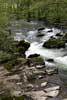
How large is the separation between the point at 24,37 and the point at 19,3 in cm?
1885

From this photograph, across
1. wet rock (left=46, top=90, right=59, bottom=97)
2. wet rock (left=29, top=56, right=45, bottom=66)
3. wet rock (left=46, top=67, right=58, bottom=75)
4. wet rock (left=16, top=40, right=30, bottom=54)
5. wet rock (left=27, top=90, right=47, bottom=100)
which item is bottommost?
wet rock (left=46, top=67, right=58, bottom=75)

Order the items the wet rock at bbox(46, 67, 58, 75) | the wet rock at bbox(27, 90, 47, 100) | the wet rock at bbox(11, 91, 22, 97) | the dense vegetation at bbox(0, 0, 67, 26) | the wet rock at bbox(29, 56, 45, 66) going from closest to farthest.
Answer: the wet rock at bbox(27, 90, 47, 100)
the wet rock at bbox(11, 91, 22, 97)
the wet rock at bbox(46, 67, 58, 75)
the wet rock at bbox(29, 56, 45, 66)
the dense vegetation at bbox(0, 0, 67, 26)

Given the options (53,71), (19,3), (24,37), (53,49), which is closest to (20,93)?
(53,71)

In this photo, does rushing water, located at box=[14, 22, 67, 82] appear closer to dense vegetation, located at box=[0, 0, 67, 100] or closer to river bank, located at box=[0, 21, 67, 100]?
river bank, located at box=[0, 21, 67, 100]

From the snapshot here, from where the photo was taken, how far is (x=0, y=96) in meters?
9.59

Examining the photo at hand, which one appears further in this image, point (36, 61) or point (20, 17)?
point (20, 17)

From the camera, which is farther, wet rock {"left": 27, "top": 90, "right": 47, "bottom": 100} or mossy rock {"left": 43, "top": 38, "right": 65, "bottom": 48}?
mossy rock {"left": 43, "top": 38, "right": 65, "bottom": 48}

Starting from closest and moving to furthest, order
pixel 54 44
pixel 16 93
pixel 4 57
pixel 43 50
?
pixel 16 93 < pixel 4 57 < pixel 43 50 < pixel 54 44

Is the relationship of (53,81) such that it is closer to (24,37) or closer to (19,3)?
(24,37)

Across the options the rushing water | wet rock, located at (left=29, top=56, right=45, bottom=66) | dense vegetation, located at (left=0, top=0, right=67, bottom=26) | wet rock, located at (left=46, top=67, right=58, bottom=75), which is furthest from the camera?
dense vegetation, located at (left=0, top=0, right=67, bottom=26)

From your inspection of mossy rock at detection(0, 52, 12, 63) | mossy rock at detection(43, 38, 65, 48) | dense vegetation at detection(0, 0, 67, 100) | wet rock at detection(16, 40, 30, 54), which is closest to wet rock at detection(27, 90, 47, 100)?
dense vegetation at detection(0, 0, 67, 100)

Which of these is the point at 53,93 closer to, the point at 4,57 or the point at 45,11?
the point at 4,57

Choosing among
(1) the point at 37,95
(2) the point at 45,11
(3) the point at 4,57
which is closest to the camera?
→ (1) the point at 37,95

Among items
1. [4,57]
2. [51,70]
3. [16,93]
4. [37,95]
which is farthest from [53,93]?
[4,57]
